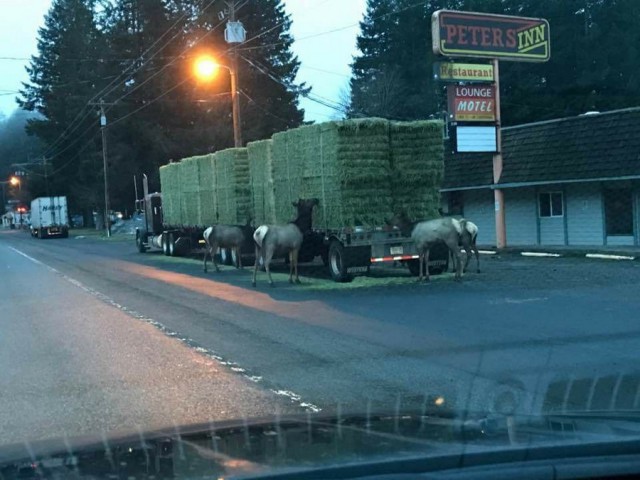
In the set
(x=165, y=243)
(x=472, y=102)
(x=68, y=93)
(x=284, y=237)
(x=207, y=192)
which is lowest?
(x=165, y=243)

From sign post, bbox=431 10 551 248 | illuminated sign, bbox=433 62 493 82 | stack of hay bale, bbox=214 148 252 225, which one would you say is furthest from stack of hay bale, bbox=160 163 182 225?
sign post, bbox=431 10 551 248

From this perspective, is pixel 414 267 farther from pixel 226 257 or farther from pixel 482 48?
pixel 482 48

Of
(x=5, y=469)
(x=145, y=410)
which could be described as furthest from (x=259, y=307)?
(x=5, y=469)

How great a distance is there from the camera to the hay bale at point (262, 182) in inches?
947

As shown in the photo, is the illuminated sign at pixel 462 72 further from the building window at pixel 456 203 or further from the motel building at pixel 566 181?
the building window at pixel 456 203

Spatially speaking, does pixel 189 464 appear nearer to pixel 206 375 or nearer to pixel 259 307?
pixel 206 375

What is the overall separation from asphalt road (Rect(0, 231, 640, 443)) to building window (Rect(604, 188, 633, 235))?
8883 millimetres

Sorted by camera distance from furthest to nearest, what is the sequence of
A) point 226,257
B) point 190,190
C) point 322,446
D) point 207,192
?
point 190,190
point 207,192
point 226,257
point 322,446

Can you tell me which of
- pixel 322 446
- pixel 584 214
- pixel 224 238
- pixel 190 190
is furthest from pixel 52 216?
pixel 322 446

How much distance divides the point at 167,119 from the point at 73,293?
44.6 metres

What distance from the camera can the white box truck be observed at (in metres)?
69.3

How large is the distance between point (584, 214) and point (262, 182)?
1208cm

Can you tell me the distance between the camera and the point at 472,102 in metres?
28.0

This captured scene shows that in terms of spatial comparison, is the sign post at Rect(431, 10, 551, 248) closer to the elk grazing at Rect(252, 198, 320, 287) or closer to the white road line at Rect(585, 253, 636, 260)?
the white road line at Rect(585, 253, 636, 260)
